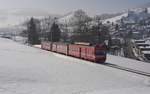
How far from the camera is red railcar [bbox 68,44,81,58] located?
50.6 m

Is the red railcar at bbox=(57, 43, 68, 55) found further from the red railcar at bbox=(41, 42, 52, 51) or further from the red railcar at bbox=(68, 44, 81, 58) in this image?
the red railcar at bbox=(41, 42, 52, 51)

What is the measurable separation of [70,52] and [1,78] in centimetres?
2847

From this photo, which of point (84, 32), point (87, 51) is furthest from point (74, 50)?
point (84, 32)

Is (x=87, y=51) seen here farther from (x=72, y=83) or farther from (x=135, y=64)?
(x=72, y=83)

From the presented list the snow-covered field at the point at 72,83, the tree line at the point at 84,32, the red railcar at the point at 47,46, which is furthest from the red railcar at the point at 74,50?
the tree line at the point at 84,32

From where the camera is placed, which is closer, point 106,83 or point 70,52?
point 106,83

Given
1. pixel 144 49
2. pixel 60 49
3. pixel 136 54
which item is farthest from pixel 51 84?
pixel 144 49

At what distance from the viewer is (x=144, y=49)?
10719cm

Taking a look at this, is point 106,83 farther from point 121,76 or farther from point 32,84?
point 32,84

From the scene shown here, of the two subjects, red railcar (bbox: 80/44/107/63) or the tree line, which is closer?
red railcar (bbox: 80/44/107/63)

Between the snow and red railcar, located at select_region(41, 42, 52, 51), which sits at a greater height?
red railcar, located at select_region(41, 42, 52, 51)

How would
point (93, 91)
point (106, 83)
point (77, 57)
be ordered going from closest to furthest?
1. point (93, 91)
2. point (106, 83)
3. point (77, 57)

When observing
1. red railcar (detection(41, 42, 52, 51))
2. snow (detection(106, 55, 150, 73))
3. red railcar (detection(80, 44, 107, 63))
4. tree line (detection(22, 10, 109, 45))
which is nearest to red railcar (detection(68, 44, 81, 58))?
red railcar (detection(80, 44, 107, 63))

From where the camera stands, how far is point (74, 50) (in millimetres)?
52906
